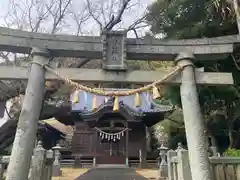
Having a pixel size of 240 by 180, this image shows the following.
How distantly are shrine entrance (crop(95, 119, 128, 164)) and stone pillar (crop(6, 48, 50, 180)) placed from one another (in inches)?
559

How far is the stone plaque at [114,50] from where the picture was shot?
518 centimetres

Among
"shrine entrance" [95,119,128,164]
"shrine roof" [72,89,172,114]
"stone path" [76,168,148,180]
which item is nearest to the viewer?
"stone path" [76,168,148,180]

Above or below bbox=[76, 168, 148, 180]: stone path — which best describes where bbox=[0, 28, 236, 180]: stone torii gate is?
above

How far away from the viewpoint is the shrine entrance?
722 inches

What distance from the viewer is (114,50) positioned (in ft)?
17.4

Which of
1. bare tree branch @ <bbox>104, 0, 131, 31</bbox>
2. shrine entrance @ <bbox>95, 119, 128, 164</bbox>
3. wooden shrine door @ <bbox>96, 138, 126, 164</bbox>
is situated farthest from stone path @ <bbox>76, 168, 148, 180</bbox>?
bare tree branch @ <bbox>104, 0, 131, 31</bbox>

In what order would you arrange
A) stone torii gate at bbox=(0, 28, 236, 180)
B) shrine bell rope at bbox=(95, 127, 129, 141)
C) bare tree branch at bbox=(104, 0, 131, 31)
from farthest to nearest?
shrine bell rope at bbox=(95, 127, 129, 141) → bare tree branch at bbox=(104, 0, 131, 31) → stone torii gate at bbox=(0, 28, 236, 180)

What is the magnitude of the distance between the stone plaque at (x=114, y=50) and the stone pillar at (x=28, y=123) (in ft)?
4.10

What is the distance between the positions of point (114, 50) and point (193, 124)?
7.41 ft

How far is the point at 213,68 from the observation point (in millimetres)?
7898

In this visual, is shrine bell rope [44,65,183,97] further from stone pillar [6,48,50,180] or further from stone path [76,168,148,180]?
stone path [76,168,148,180]

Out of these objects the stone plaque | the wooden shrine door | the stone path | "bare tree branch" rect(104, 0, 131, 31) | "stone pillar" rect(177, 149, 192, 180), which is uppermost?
"bare tree branch" rect(104, 0, 131, 31)

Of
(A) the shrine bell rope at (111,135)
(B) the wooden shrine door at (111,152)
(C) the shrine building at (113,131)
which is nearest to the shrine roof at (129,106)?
(C) the shrine building at (113,131)

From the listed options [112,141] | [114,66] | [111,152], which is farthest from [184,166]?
[112,141]
